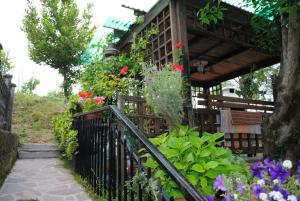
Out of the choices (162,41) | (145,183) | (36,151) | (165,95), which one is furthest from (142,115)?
(36,151)

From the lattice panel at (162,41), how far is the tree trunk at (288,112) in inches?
106

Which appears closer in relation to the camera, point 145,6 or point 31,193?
point 31,193

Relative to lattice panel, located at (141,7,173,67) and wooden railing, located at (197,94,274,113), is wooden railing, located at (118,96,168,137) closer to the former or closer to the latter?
wooden railing, located at (197,94,274,113)

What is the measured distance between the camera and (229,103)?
6.92 meters

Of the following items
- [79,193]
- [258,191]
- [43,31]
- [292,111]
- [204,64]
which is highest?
[43,31]

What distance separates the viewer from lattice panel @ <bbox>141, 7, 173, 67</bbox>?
6.34 m

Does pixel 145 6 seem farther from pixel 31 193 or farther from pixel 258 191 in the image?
pixel 258 191

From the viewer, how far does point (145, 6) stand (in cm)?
728

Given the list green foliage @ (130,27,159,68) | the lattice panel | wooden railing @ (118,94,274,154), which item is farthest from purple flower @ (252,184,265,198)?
green foliage @ (130,27,159,68)

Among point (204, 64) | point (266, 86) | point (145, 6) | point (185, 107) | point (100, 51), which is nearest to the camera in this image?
point (185, 107)

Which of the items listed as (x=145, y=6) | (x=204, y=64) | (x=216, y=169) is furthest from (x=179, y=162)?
(x=204, y=64)

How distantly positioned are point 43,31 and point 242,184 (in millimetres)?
13054

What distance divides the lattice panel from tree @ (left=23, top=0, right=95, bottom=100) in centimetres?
700

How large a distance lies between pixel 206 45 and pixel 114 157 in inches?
250
